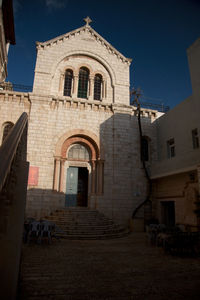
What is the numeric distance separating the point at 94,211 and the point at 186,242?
23.8ft

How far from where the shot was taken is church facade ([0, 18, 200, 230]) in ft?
44.5

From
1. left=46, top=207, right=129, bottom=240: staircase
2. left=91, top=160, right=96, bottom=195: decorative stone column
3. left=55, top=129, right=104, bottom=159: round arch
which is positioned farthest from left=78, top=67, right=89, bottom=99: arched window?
left=46, top=207, right=129, bottom=240: staircase

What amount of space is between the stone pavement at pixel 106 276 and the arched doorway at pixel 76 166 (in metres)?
7.32

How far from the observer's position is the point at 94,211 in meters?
13.4

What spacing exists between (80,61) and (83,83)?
194 cm

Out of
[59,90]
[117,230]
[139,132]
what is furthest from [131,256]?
[59,90]

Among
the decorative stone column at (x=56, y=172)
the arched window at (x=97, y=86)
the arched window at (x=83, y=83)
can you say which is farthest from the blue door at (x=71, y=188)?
the arched window at (x=97, y=86)

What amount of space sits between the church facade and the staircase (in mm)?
1013

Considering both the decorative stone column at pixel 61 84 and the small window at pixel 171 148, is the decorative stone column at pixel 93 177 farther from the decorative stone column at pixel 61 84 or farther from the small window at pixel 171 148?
the decorative stone column at pixel 61 84

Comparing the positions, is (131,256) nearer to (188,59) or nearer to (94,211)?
(94,211)

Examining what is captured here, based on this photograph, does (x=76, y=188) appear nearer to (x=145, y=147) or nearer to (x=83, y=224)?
(x=83, y=224)

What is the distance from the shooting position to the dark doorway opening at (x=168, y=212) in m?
14.8

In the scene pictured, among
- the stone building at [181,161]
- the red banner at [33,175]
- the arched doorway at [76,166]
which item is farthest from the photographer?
the arched doorway at [76,166]

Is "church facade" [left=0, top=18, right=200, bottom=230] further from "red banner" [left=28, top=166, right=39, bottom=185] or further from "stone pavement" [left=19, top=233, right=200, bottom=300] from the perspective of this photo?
"stone pavement" [left=19, top=233, right=200, bottom=300]
